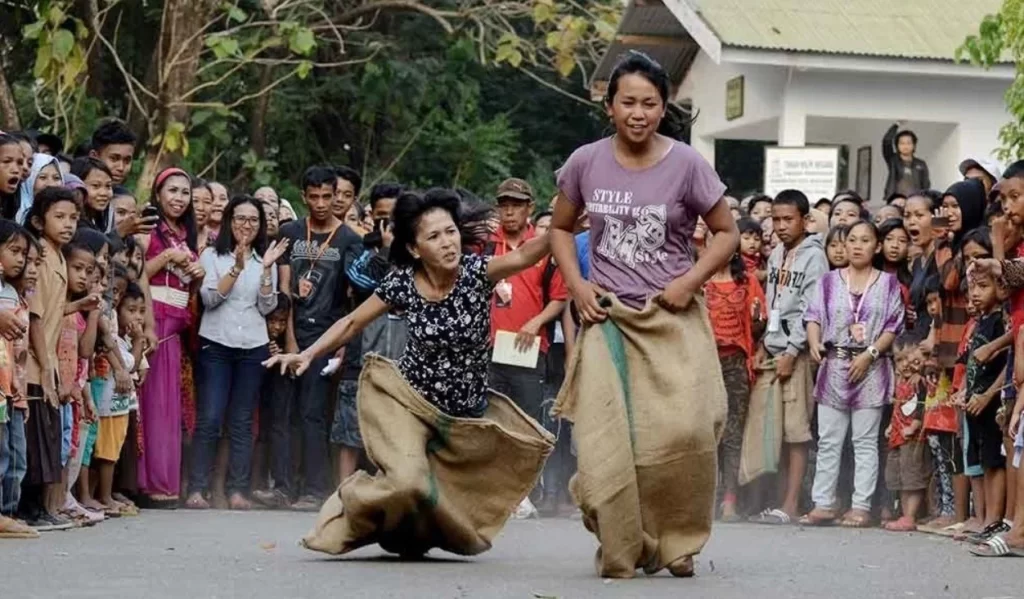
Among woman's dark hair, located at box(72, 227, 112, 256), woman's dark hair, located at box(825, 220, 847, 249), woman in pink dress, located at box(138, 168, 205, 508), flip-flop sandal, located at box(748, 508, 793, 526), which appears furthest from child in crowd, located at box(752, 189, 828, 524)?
woman's dark hair, located at box(72, 227, 112, 256)

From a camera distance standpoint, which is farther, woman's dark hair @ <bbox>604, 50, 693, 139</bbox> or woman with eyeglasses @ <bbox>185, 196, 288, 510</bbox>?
woman with eyeglasses @ <bbox>185, 196, 288, 510</bbox>

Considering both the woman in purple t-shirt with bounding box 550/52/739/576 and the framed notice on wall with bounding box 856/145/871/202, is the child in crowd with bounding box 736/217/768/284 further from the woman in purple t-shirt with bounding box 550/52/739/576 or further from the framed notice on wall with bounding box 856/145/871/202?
the framed notice on wall with bounding box 856/145/871/202

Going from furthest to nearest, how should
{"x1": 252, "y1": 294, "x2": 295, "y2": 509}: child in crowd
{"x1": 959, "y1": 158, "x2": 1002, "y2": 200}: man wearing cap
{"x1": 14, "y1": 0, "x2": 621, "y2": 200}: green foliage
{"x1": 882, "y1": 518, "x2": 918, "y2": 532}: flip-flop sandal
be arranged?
{"x1": 14, "y1": 0, "x2": 621, "y2": 200}: green foliage, {"x1": 252, "y1": 294, "x2": 295, "y2": 509}: child in crowd, {"x1": 959, "y1": 158, "x2": 1002, "y2": 200}: man wearing cap, {"x1": 882, "y1": 518, "x2": 918, "y2": 532}: flip-flop sandal

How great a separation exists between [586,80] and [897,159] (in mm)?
6393

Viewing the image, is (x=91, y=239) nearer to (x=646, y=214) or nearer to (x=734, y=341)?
(x=646, y=214)

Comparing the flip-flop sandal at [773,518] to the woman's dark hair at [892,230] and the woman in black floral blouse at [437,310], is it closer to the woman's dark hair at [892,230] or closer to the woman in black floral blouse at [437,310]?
the woman's dark hair at [892,230]

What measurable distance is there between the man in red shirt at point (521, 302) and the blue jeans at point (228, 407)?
174 centimetres

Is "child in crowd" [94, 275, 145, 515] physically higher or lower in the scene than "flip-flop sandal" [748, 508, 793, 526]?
higher

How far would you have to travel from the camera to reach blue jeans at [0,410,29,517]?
37.8ft

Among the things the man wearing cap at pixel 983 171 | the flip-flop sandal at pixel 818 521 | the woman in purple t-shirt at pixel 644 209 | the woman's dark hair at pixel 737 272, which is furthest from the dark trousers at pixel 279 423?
the woman in purple t-shirt at pixel 644 209

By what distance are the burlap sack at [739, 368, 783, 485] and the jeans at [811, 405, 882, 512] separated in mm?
405

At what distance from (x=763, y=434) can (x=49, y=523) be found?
5.32 metres

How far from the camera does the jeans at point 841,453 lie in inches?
570

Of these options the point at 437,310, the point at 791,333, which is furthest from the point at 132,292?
the point at 791,333
